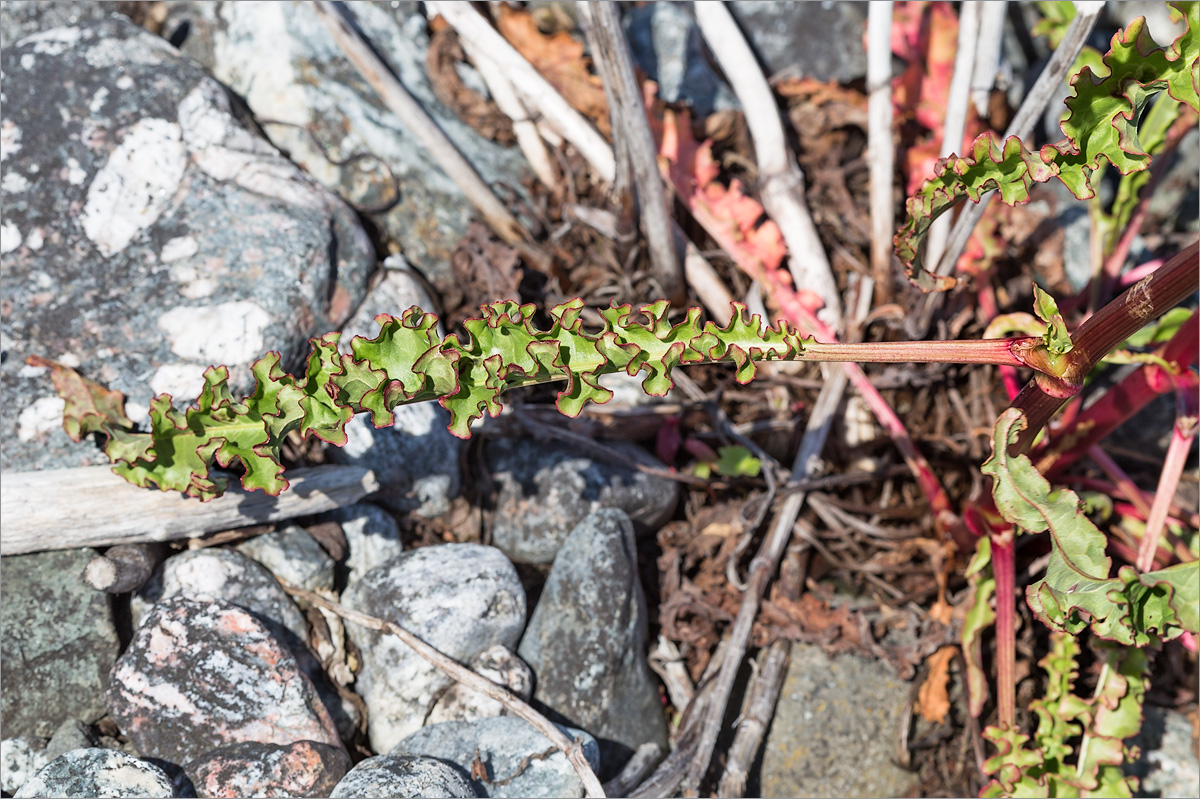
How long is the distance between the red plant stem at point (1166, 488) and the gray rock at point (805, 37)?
1.97 m

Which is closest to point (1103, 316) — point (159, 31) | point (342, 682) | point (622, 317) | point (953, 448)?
point (622, 317)

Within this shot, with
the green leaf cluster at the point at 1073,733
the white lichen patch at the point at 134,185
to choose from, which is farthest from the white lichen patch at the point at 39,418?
the green leaf cluster at the point at 1073,733

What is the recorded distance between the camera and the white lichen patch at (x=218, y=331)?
282 centimetres

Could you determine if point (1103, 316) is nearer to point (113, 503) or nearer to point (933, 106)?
point (933, 106)

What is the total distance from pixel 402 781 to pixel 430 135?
2309 millimetres

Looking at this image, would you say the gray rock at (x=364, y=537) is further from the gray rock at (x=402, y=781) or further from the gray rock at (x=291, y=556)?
the gray rock at (x=402, y=781)

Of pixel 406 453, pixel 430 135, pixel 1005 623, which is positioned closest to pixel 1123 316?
pixel 1005 623

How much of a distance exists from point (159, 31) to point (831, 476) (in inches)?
126

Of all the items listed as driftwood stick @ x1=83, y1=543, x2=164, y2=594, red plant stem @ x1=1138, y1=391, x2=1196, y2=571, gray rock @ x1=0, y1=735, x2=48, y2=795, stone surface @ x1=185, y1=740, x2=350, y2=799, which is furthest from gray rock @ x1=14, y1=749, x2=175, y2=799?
red plant stem @ x1=1138, y1=391, x2=1196, y2=571

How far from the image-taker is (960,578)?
307 cm

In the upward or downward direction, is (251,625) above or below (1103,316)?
below

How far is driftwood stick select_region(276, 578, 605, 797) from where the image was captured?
234cm

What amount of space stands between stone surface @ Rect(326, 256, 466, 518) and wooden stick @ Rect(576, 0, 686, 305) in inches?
37.7

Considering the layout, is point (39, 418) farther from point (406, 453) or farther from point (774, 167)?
point (774, 167)
